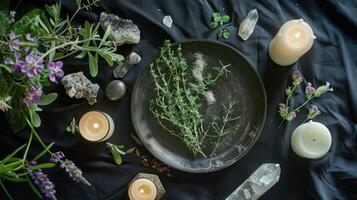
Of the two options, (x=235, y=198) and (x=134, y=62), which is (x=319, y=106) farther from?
(x=134, y=62)

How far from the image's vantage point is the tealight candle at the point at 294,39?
1117 millimetres

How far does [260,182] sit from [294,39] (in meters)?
0.30

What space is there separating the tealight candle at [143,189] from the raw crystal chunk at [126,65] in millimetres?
229


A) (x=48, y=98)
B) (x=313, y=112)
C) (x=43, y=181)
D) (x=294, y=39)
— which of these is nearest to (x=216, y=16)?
(x=294, y=39)

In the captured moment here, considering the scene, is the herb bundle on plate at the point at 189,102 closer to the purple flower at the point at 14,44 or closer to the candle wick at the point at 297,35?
the candle wick at the point at 297,35

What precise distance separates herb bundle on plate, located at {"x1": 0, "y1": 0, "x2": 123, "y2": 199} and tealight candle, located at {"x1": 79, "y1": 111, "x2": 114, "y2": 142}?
72mm

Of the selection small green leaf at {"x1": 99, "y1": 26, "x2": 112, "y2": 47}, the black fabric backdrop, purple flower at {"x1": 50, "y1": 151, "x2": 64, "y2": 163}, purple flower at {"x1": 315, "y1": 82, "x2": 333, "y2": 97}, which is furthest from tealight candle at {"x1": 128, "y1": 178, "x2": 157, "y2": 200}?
purple flower at {"x1": 315, "y1": 82, "x2": 333, "y2": 97}

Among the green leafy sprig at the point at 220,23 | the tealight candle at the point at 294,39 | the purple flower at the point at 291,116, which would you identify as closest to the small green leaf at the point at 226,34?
the green leafy sprig at the point at 220,23

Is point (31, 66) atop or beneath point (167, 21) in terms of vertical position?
atop

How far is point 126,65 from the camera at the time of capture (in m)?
1.16

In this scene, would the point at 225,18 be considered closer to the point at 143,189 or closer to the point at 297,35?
the point at 297,35

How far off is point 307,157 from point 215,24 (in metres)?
0.34

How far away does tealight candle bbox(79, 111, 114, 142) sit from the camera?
3.71ft

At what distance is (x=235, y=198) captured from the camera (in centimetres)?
113
